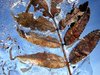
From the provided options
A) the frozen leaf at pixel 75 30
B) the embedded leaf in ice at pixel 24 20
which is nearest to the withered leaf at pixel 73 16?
the frozen leaf at pixel 75 30

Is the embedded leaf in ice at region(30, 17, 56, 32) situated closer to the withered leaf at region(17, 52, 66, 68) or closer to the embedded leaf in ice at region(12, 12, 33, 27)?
the embedded leaf in ice at region(12, 12, 33, 27)

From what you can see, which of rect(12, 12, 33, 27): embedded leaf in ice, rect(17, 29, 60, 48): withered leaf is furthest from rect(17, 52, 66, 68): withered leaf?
rect(12, 12, 33, 27): embedded leaf in ice

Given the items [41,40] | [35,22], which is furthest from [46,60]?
[35,22]

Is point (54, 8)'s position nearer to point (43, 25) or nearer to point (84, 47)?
point (43, 25)

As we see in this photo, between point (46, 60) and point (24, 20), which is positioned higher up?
point (24, 20)

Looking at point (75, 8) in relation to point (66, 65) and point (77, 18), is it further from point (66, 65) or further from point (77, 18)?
point (66, 65)

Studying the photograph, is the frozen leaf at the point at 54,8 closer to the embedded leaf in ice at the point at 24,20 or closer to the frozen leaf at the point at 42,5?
the frozen leaf at the point at 42,5

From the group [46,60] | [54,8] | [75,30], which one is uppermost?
[54,8]
